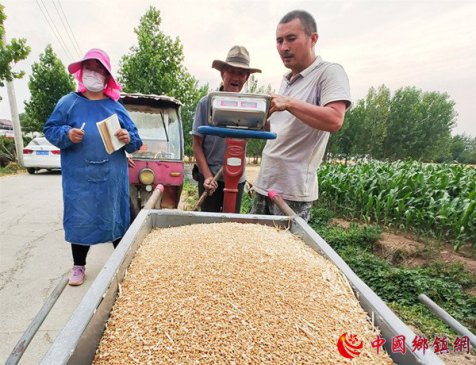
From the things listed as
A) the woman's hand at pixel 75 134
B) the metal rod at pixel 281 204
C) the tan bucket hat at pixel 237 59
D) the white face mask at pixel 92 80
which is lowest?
the metal rod at pixel 281 204

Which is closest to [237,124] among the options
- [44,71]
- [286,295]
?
[286,295]

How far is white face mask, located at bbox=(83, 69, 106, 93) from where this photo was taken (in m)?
2.26

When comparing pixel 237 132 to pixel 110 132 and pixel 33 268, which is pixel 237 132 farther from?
pixel 33 268

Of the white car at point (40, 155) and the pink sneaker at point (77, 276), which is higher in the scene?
the pink sneaker at point (77, 276)

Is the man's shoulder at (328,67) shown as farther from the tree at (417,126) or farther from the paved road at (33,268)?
the tree at (417,126)

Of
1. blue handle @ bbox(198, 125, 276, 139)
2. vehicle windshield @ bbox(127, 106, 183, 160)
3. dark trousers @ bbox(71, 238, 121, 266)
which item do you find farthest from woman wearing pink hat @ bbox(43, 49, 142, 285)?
vehicle windshield @ bbox(127, 106, 183, 160)

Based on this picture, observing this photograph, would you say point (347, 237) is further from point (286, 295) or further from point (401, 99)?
point (401, 99)

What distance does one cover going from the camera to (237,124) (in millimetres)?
1674

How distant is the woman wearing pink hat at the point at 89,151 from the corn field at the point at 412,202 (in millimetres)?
4145

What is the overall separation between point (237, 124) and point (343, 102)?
1.97 feet

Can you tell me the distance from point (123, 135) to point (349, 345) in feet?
6.63

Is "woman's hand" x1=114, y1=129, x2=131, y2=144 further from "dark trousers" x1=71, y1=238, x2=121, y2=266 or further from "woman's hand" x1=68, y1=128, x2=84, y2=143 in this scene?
"dark trousers" x1=71, y1=238, x2=121, y2=266

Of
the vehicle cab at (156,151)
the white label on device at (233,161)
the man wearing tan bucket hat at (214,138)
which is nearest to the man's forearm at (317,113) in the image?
the white label on device at (233,161)

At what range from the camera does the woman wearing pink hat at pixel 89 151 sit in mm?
2250
